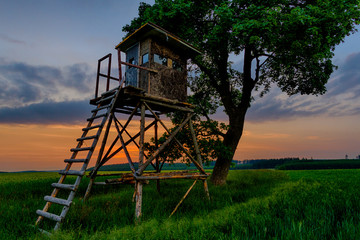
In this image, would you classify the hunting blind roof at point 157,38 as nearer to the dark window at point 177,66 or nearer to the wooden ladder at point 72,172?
the dark window at point 177,66

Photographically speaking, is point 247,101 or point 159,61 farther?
point 247,101

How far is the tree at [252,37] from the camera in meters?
10.3

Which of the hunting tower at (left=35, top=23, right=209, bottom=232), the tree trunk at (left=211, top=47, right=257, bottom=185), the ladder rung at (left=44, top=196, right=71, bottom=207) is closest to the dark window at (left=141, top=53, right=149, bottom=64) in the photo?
the hunting tower at (left=35, top=23, right=209, bottom=232)

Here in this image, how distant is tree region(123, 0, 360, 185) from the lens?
10266 mm

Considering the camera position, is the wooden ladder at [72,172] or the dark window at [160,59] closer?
the wooden ladder at [72,172]

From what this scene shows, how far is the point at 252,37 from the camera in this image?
391 inches

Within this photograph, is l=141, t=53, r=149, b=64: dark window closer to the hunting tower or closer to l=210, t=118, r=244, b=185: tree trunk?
the hunting tower

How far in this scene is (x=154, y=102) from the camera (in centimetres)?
905

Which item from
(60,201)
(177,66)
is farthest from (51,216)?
(177,66)

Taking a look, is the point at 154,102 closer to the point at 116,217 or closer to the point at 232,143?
the point at 116,217

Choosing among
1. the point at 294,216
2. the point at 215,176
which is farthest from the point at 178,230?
the point at 215,176

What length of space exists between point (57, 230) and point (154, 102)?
5381mm

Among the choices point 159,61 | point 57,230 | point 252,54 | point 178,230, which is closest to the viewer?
point 178,230

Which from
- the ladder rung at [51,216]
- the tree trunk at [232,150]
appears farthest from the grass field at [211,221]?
the tree trunk at [232,150]
